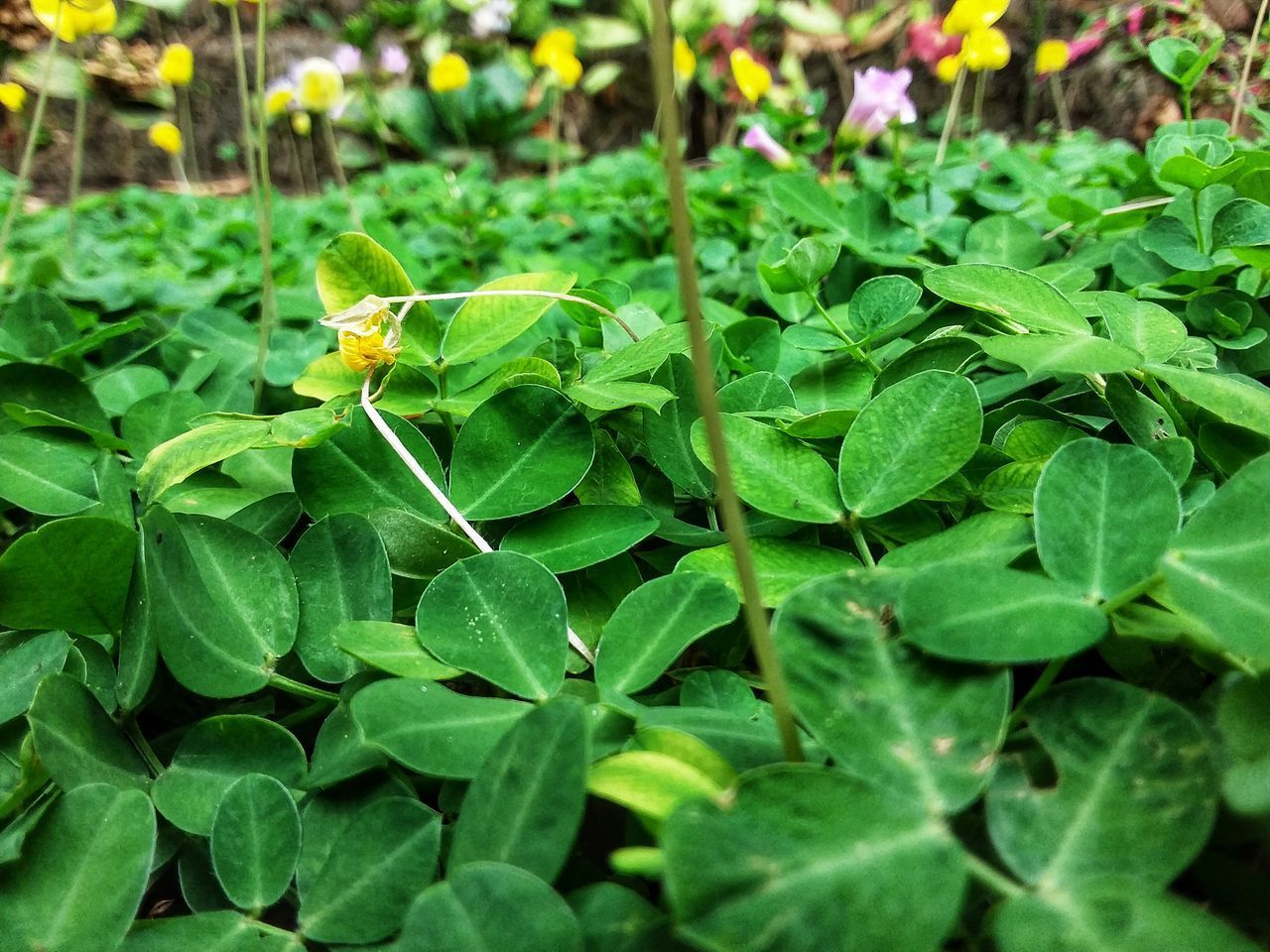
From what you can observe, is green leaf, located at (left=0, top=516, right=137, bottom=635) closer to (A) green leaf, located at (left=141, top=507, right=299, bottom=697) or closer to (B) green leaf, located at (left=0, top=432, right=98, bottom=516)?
(A) green leaf, located at (left=141, top=507, right=299, bottom=697)

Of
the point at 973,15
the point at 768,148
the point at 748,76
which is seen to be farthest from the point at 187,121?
the point at 973,15

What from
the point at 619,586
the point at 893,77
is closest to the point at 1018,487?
the point at 619,586

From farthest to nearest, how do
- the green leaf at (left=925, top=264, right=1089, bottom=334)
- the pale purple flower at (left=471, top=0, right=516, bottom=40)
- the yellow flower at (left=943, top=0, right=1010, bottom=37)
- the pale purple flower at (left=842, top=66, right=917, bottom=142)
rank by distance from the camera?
the pale purple flower at (left=471, top=0, right=516, bottom=40), the pale purple flower at (left=842, top=66, right=917, bottom=142), the yellow flower at (left=943, top=0, right=1010, bottom=37), the green leaf at (left=925, top=264, right=1089, bottom=334)

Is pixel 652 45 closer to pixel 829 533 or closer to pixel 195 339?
pixel 829 533

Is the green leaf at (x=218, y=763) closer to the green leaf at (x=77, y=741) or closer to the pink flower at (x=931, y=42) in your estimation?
the green leaf at (x=77, y=741)

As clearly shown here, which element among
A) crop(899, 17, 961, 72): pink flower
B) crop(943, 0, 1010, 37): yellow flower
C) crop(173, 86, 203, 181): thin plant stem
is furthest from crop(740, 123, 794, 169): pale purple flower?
crop(173, 86, 203, 181): thin plant stem

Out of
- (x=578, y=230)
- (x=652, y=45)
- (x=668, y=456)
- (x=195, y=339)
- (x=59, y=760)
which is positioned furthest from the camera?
(x=578, y=230)
